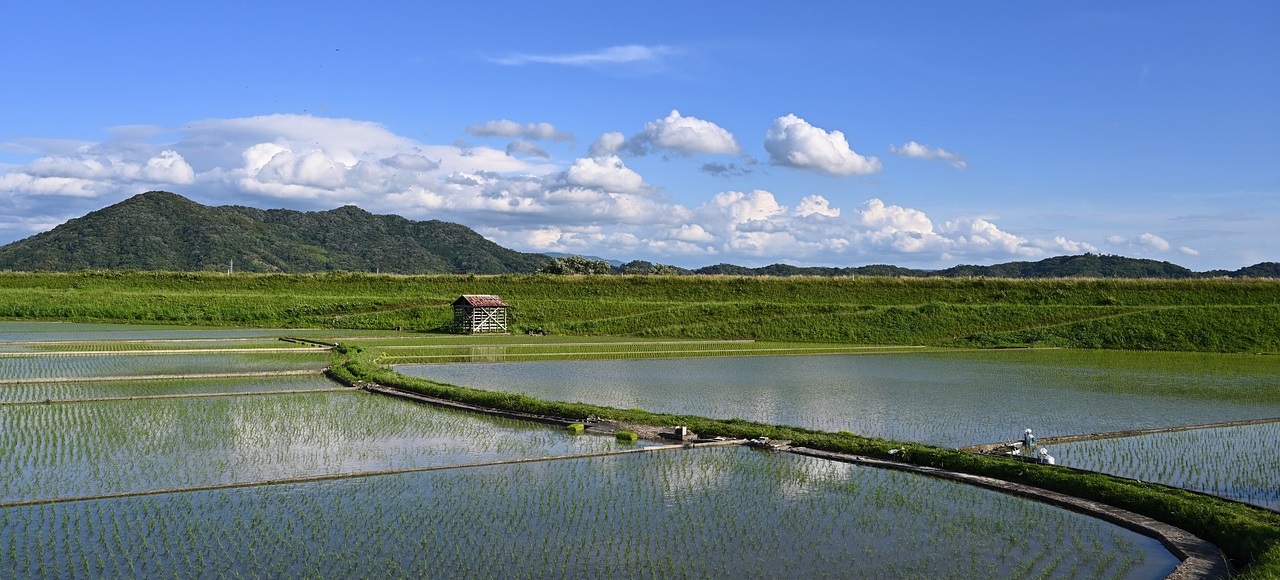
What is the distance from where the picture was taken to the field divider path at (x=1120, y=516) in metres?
9.75

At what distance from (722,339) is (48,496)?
36497 mm

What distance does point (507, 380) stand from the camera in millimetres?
26312

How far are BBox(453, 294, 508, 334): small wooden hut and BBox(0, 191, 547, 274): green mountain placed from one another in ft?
306

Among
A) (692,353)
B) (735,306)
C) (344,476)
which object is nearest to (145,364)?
(344,476)

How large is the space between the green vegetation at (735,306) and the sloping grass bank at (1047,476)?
27.5m

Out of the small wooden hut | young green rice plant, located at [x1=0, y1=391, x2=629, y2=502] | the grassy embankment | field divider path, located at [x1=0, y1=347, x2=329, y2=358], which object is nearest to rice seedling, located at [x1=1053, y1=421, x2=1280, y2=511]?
young green rice plant, located at [x1=0, y1=391, x2=629, y2=502]

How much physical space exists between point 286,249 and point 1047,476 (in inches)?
5996

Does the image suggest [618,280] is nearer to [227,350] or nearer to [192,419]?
[227,350]

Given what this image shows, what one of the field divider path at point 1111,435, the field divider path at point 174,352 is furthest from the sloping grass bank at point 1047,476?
the field divider path at point 174,352

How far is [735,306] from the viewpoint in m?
52.5

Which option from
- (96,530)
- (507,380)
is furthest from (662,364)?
(96,530)

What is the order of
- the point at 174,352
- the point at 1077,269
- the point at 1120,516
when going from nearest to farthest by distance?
the point at 1120,516, the point at 174,352, the point at 1077,269

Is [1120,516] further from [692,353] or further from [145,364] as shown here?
[145,364]

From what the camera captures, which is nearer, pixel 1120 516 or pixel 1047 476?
pixel 1120 516
